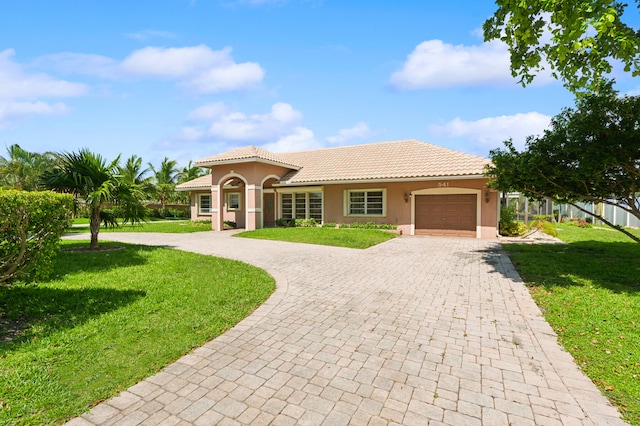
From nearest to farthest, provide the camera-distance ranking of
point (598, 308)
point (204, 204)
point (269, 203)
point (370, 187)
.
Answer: point (598, 308), point (370, 187), point (269, 203), point (204, 204)

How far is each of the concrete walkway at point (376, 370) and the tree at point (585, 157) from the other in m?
3.89

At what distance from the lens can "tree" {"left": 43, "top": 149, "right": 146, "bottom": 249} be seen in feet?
33.8

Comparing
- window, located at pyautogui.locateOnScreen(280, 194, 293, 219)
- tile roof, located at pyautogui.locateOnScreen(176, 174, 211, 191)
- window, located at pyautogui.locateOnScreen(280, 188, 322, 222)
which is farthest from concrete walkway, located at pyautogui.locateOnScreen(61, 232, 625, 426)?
tile roof, located at pyautogui.locateOnScreen(176, 174, 211, 191)

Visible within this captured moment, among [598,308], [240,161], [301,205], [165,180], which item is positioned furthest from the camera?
[165,180]

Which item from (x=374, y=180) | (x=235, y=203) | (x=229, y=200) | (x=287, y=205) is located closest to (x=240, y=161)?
(x=287, y=205)

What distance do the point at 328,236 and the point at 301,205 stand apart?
6.85m

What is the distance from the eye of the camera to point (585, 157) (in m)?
7.79

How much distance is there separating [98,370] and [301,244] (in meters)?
10.6

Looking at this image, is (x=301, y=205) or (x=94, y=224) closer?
(x=94, y=224)

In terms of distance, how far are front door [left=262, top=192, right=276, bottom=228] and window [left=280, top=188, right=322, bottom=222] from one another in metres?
0.97

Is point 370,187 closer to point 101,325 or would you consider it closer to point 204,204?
point 204,204

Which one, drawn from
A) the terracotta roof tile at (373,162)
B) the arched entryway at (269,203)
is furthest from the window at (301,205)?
the terracotta roof tile at (373,162)

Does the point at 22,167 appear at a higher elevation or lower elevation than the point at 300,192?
higher

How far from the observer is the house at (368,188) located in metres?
16.8
